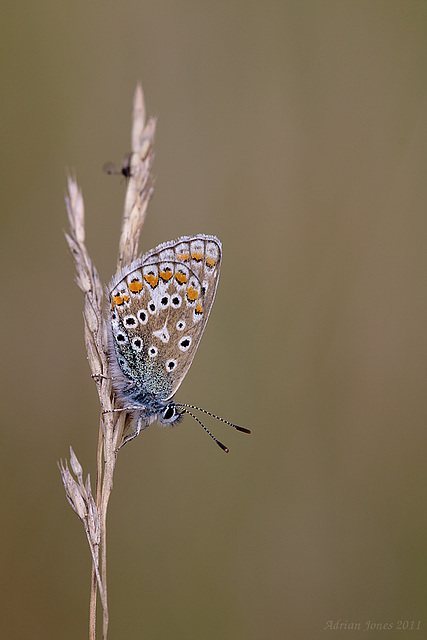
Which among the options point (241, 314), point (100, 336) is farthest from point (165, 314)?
point (241, 314)

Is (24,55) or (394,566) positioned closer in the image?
(394,566)

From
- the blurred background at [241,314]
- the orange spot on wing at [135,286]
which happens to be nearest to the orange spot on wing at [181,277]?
the orange spot on wing at [135,286]

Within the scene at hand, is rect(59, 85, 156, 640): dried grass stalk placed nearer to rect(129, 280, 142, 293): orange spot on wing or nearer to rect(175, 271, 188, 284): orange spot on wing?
rect(129, 280, 142, 293): orange spot on wing

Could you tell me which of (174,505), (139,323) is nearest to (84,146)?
(139,323)

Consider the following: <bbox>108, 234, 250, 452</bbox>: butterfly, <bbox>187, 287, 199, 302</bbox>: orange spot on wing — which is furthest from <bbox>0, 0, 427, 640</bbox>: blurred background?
<bbox>187, 287, 199, 302</bbox>: orange spot on wing

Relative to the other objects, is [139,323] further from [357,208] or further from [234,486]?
[357,208]

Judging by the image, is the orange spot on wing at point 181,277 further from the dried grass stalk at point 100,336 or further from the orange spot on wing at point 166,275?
the dried grass stalk at point 100,336
